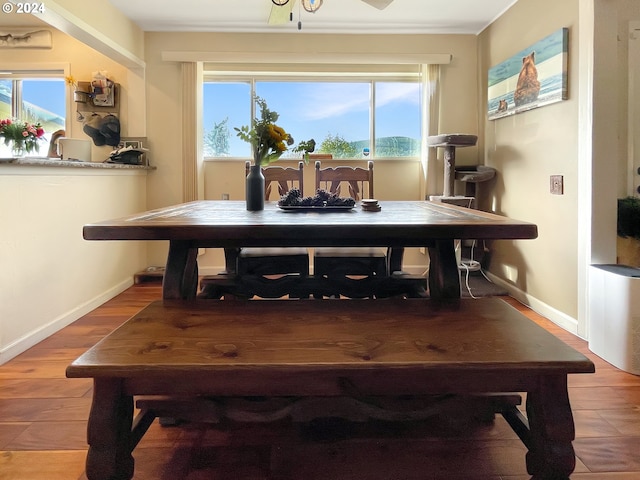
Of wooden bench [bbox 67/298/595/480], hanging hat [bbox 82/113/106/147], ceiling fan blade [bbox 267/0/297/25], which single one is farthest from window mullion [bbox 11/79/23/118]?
wooden bench [bbox 67/298/595/480]

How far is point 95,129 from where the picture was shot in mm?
4047

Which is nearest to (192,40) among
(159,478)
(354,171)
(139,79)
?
(139,79)

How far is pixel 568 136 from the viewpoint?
2.75 m

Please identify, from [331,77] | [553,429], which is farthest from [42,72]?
[553,429]

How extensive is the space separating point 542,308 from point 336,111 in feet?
8.68

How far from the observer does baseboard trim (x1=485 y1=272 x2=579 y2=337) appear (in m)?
2.76

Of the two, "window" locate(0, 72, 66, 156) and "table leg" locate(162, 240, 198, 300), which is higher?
"window" locate(0, 72, 66, 156)

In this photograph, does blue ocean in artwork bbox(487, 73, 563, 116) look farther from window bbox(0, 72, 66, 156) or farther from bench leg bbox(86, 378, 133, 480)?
window bbox(0, 72, 66, 156)

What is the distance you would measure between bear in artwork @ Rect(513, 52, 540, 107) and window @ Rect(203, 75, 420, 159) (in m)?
1.25

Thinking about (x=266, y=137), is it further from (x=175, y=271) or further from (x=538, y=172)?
(x=538, y=172)

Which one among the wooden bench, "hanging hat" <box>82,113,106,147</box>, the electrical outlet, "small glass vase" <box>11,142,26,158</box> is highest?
"hanging hat" <box>82,113,106,147</box>

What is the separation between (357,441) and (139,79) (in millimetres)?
3838

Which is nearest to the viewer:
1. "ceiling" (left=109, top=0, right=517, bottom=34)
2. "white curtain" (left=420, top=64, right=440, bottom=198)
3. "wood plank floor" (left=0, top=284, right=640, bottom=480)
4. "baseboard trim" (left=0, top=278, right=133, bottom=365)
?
"wood plank floor" (left=0, top=284, right=640, bottom=480)

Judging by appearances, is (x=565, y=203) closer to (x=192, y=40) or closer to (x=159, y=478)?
(x=159, y=478)
